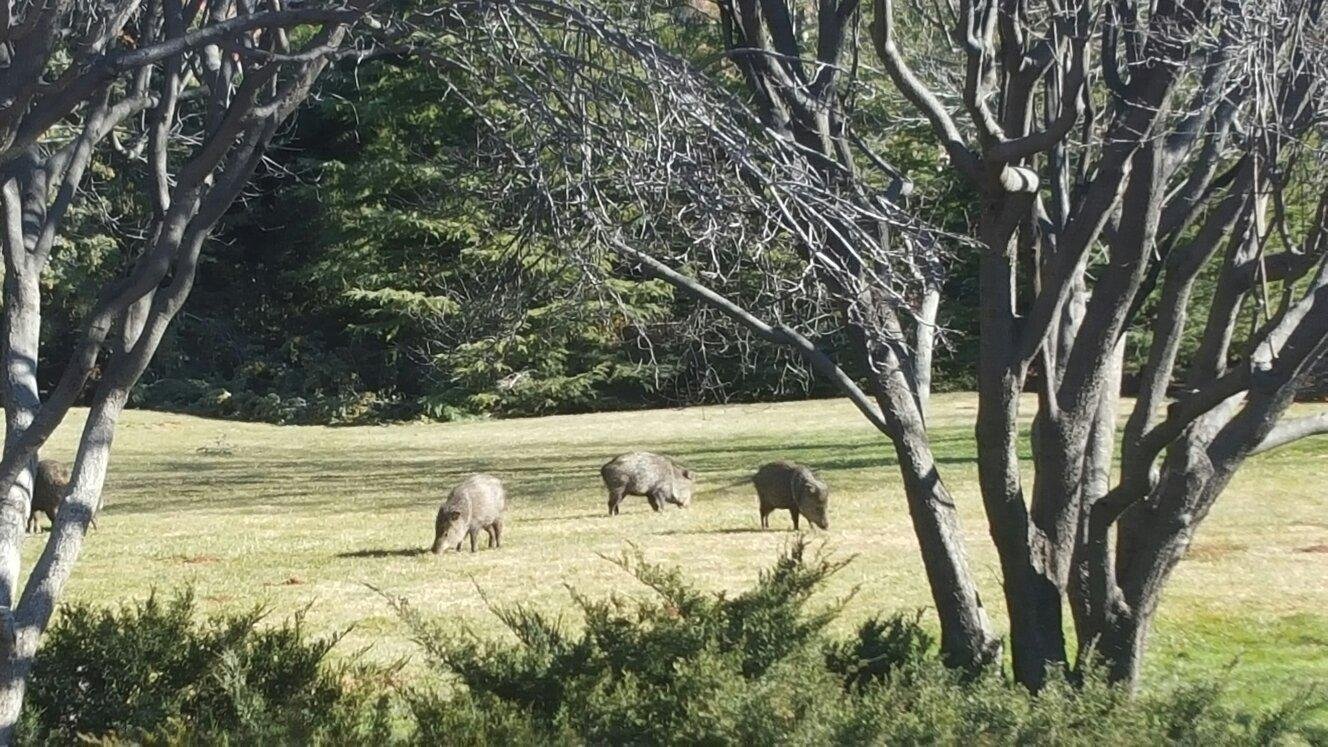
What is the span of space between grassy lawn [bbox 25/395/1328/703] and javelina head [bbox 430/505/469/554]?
0.42ft

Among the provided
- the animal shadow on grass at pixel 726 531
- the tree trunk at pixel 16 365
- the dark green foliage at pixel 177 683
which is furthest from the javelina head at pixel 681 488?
the tree trunk at pixel 16 365

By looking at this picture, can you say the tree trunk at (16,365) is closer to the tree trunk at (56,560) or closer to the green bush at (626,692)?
the tree trunk at (56,560)

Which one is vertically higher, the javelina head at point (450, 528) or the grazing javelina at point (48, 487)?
the grazing javelina at point (48, 487)

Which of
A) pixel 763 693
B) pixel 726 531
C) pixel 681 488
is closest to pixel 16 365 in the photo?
pixel 763 693

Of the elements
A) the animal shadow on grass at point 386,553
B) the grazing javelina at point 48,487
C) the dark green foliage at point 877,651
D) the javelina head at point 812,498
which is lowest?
the animal shadow on grass at point 386,553

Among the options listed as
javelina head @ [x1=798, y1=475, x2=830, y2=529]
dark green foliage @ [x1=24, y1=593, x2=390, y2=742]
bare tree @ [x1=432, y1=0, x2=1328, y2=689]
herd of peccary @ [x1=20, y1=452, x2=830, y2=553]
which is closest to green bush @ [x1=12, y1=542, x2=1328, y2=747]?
dark green foliage @ [x1=24, y1=593, x2=390, y2=742]

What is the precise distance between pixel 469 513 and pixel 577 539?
1.30 m

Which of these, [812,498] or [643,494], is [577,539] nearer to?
[643,494]

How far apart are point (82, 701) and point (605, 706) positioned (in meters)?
2.31

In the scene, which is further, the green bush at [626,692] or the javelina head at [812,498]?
the javelina head at [812,498]

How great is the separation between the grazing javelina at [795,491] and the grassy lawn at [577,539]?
10.7 inches

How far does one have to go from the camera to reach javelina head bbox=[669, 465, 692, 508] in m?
16.3

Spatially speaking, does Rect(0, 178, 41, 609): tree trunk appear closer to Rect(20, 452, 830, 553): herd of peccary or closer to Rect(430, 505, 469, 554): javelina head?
Rect(20, 452, 830, 553): herd of peccary

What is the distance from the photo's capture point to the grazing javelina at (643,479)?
15828 millimetres
